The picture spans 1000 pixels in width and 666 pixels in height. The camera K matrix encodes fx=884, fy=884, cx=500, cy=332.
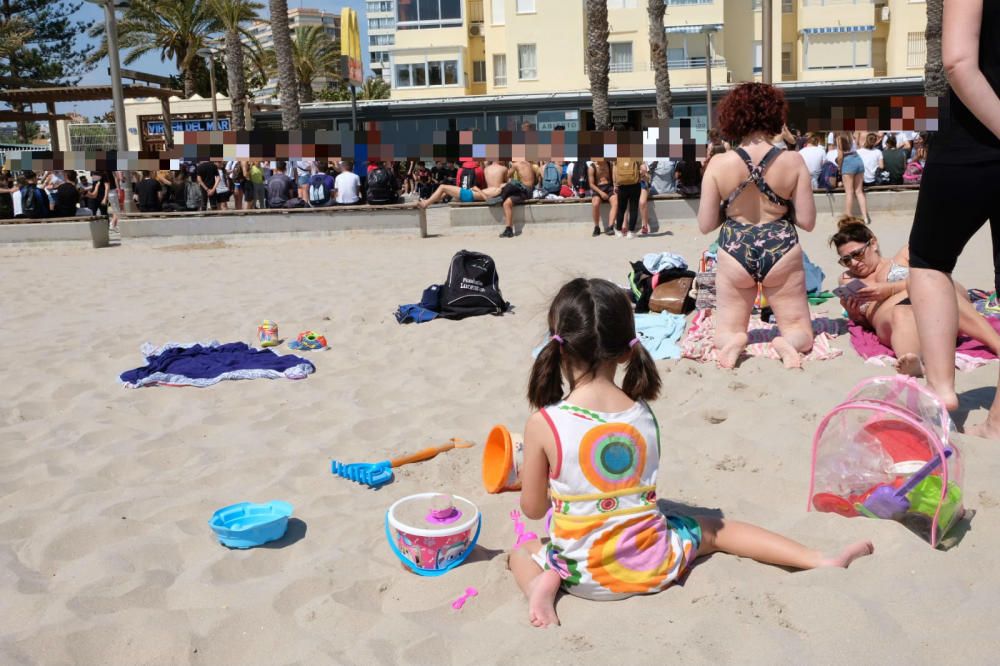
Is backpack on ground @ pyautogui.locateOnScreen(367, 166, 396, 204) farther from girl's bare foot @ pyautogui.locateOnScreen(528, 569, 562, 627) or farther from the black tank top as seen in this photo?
girl's bare foot @ pyautogui.locateOnScreen(528, 569, 562, 627)

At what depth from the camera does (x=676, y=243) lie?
490 inches

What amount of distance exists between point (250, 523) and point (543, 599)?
4.27 feet

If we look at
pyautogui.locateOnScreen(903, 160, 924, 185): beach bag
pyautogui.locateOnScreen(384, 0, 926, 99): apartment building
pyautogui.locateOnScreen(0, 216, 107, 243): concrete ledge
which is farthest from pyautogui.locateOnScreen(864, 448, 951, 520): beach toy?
pyautogui.locateOnScreen(384, 0, 926, 99): apartment building

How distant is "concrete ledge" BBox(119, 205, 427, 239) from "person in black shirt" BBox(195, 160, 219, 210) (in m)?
3.01

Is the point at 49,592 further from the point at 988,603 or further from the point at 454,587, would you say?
the point at 988,603

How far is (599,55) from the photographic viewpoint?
24.2m

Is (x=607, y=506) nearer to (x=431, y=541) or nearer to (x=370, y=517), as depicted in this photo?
(x=431, y=541)

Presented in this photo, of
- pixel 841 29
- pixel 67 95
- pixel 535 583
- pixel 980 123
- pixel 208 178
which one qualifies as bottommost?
pixel 535 583

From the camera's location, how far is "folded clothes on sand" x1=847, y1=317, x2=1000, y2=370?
5082mm

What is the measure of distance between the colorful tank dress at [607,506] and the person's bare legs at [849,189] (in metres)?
11.8

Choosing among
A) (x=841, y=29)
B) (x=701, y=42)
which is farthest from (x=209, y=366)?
(x=841, y=29)

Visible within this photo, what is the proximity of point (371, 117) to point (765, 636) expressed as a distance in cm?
3732

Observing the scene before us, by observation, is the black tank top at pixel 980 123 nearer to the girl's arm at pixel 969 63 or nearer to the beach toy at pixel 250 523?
the girl's arm at pixel 969 63

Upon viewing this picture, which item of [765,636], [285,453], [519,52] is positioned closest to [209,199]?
[285,453]
